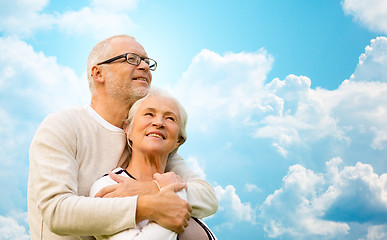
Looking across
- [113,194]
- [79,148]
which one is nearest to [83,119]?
[79,148]

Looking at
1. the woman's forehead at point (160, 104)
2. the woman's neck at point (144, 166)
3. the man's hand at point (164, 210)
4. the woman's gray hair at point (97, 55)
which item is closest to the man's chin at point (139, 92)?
the woman's forehead at point (160, 104)

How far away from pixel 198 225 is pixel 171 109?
3.06ft

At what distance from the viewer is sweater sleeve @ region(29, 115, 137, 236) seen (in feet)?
8.83

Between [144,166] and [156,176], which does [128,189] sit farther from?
[144,166]

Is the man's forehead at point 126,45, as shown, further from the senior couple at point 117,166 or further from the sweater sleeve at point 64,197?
the sweater sleeve at point 64,197

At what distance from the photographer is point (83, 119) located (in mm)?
3617

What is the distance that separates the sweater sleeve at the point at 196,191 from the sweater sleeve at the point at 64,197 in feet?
2.20

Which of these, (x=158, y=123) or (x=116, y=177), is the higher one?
(x=158, y=123)

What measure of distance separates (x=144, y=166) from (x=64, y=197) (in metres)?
0.66

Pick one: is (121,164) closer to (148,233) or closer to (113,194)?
(113,194)

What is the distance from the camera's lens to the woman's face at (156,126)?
3.15m

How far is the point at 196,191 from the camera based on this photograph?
3.30 m

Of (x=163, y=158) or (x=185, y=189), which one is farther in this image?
(x=163, y=158)

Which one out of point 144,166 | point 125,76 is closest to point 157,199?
point 144,166
